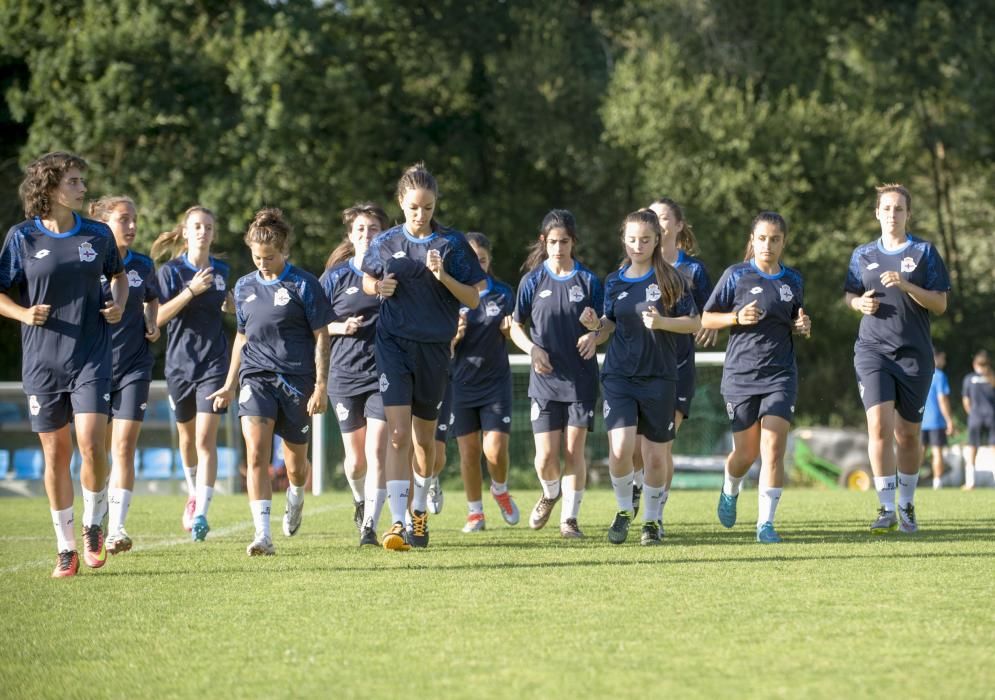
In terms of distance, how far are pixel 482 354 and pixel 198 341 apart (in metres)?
2.04

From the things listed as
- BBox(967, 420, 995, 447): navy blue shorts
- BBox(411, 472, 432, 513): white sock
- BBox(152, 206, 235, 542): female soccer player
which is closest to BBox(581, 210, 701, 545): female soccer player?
BBox(411, 472, 432, 513): white sock

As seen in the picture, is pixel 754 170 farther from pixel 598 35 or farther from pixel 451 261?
pixel 451 261

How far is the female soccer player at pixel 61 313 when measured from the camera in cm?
731

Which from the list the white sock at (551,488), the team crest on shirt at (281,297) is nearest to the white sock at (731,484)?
the white sock at (551,488)

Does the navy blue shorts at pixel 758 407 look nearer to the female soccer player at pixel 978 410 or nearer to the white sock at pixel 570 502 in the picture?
the white sock at pixel 570 502

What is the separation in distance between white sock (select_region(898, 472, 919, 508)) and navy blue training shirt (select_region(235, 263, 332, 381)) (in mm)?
4099

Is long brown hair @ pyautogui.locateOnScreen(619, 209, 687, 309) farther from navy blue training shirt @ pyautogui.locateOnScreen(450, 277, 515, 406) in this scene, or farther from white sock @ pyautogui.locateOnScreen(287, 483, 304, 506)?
white sock @ pyautogui.locateOnScreen(287, 483, 304, 506)

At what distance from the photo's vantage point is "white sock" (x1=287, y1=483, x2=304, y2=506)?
9.44 metres

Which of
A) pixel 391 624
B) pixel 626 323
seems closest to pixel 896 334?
pixel 626 323

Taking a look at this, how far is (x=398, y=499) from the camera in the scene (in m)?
8.34

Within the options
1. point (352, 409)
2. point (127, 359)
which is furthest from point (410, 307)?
point (127, 359)

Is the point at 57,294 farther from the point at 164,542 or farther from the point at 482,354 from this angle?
the point at 482,354

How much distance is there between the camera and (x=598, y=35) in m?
28.3

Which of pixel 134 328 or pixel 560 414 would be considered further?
pixel 560 414
